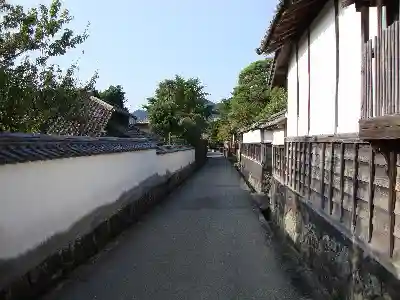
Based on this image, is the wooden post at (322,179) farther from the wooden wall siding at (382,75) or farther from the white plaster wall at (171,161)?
the white plaster wall at (171,161)

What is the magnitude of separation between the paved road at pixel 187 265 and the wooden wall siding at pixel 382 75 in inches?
A: 134

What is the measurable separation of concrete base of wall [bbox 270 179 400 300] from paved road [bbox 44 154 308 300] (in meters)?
0.55

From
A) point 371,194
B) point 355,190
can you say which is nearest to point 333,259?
point 355,190

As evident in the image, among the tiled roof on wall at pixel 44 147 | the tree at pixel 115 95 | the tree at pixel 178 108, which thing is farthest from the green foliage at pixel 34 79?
the tree at pixel 115 95

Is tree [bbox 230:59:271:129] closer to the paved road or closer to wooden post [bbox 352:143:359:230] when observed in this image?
the paved road

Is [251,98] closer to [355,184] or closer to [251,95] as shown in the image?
[251,95]

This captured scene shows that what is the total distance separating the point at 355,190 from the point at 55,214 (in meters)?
4.86

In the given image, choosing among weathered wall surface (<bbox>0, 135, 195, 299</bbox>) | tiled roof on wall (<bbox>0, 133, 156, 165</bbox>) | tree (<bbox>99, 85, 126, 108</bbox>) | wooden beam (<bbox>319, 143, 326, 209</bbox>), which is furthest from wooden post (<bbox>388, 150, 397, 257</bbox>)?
tree (<bbox>99, 85, 126, 108</bbox>)

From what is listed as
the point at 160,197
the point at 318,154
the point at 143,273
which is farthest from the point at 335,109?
the point at 160,197

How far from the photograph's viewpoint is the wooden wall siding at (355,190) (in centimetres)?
494

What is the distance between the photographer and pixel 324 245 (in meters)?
7.48

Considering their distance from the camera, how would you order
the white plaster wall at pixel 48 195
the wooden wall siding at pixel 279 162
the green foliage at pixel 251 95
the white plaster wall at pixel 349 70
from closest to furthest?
the white plaster wall at pixel 48 195 → the white plaster wall at pixel 349 70 → the wooden wall siding at pixel 279 162 → the green foliage at pixel 251 95

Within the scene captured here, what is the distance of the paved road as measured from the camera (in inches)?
281

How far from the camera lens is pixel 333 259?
6.80m
